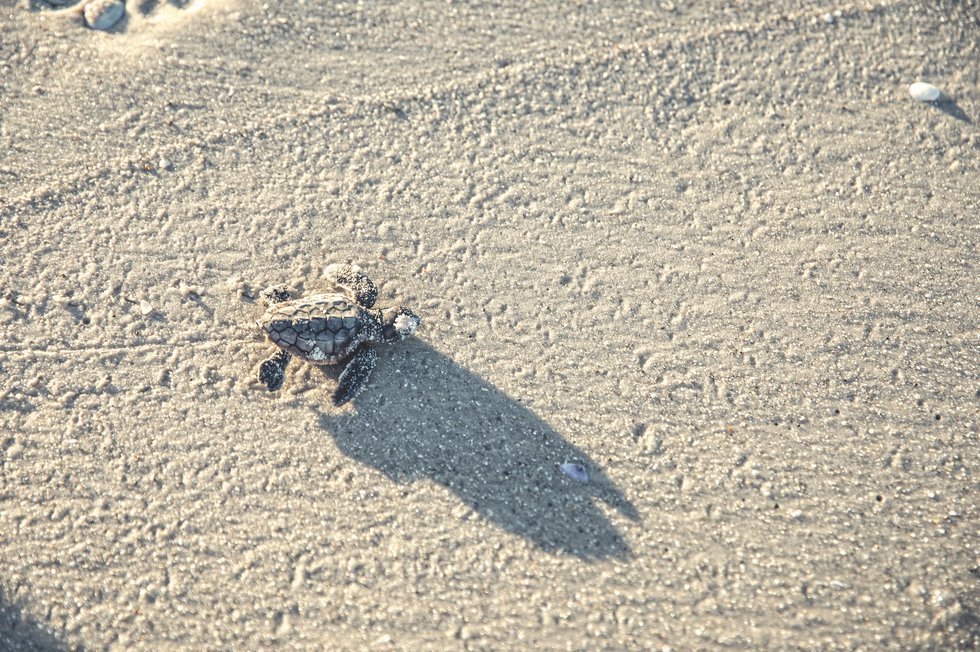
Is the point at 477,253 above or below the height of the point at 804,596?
above

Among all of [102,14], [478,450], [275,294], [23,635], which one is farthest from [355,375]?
[102,14]

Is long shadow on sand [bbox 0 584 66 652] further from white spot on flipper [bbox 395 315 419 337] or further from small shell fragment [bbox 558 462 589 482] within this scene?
small shell fragment [bbox 558 462 589 482]

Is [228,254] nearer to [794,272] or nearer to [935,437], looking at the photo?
[794,272]

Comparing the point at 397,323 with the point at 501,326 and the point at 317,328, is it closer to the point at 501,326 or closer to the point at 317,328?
the point at 317,328

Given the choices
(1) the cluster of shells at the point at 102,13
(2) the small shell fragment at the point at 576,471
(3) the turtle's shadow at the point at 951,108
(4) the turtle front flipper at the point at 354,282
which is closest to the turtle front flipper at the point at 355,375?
(4) the turtle front flipper at the point at 354,282

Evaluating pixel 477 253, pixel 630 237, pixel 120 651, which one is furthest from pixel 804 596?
pixel 120 651
